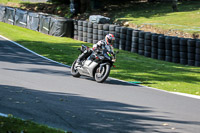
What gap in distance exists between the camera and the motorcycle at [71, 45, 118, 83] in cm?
1253

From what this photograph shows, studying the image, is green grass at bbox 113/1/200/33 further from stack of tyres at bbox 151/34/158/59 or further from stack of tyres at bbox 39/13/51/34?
stack of tyres at bbox 39/13/51/34

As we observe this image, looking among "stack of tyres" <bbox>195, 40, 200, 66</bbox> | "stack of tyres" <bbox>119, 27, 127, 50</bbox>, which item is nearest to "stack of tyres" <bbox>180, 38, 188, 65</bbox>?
"stack of tyres" <bbox>195, 40, 200, 66</bbox>

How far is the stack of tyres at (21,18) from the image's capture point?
29.9m

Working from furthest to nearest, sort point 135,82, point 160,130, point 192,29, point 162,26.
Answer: point 162,26 < point 192,29 < point 135,82 < point 160,130

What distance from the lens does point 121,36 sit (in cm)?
2372

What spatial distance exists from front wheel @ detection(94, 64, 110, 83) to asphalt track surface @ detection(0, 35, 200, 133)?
10.4 inches

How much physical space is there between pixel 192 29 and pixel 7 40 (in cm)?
1262

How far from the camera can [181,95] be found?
39.0 ft

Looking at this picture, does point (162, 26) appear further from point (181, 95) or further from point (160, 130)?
point (160, 130)

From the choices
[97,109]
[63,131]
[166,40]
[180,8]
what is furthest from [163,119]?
[180,8]

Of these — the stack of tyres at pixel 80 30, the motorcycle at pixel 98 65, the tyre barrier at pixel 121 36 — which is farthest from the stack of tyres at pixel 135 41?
the motorcycle at pixel 98 65

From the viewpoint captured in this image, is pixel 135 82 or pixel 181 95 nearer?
pixel 181 95

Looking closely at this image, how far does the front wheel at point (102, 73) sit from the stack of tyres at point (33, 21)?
16.8m

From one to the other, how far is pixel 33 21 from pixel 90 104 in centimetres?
2138
